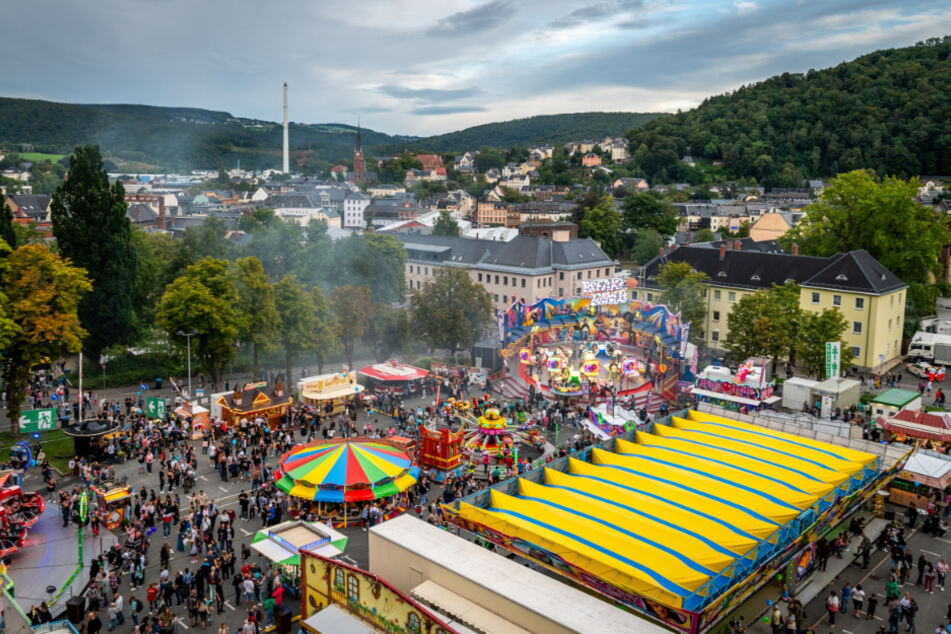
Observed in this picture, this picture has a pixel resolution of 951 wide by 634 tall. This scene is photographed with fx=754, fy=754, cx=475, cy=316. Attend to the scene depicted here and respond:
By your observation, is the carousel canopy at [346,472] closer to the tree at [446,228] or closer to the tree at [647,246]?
the tree at [647,246]

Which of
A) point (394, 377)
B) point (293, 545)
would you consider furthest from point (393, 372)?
point (293, 545)

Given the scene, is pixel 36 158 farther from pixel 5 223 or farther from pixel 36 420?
pixel 36 420

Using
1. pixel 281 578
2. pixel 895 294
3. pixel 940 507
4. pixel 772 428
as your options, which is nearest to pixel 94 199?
pixel 281 578

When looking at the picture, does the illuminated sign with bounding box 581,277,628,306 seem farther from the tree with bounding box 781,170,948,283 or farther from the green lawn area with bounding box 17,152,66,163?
the green lawn area with bounding box 17,152,66,163

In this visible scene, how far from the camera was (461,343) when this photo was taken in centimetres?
4662

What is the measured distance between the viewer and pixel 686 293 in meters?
50.2

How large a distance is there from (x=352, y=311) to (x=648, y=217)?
63.6 meters

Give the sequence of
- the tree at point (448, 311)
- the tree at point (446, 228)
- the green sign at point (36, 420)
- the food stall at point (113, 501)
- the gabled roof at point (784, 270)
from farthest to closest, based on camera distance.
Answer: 1. the tree at point (446, 228)
2. the gabled roof at point (784, 270)
3. the tree at point (448, 311)
4. the green sign at point (36, 420)
5. the food stall at point (113, 501)

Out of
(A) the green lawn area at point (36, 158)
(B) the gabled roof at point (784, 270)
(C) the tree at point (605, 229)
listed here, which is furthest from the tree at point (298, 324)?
(A) the green lawn area at point (36, 158)

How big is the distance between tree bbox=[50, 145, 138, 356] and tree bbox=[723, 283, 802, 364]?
34.2 m

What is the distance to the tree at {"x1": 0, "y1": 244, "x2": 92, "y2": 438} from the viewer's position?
102 feet

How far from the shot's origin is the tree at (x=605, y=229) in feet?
316

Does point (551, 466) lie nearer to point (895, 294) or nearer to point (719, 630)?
point (719, 630)

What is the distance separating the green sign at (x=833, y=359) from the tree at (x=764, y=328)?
2.56 m
